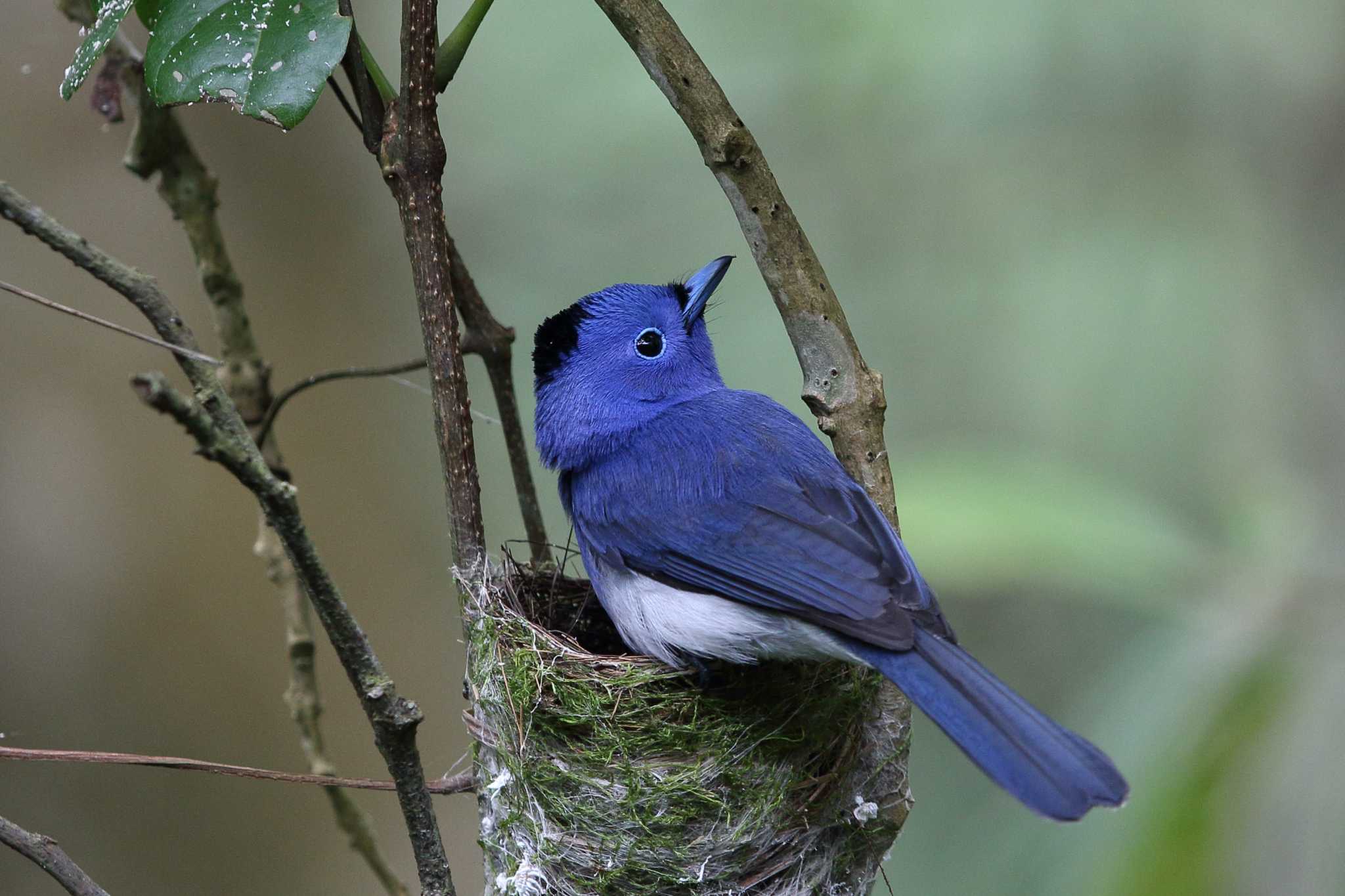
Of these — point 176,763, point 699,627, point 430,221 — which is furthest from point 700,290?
point 176,763

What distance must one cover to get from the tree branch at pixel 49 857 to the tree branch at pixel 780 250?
1465 mm

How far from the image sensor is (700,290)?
9.52 feet

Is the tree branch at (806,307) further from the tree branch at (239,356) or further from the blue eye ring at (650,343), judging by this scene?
the tree branch at (239,356)

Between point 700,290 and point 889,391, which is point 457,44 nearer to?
point 700,290

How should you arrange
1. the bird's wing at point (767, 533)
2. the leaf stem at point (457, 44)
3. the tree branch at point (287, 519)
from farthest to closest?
the bird's wing at point (767, 533) < the leaf stem at point (457, 44) < the tree branch at point (287, 519)

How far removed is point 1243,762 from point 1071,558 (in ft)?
2.44

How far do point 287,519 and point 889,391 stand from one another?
435 cm

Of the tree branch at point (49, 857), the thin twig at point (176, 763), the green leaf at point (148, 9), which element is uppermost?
the green leaf at point (148, 9)

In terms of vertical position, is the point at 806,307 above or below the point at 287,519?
above

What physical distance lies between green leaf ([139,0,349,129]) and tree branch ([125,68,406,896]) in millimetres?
742

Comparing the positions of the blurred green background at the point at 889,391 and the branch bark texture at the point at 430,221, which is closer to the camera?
the branch bark texture at the point at 430,221

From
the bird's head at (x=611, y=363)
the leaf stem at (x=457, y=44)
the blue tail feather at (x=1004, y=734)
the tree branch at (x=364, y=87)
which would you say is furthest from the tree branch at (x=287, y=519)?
the bird's head at (x=611, y=363)

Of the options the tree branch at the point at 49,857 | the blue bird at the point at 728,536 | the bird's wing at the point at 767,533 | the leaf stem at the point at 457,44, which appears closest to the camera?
the tree branch at the point at 49,857

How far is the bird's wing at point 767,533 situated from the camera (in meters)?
2.20
